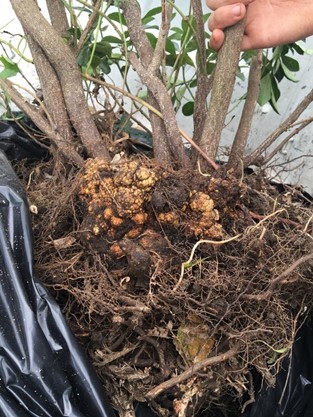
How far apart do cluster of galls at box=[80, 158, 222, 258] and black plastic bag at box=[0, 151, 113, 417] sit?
0.13 metres

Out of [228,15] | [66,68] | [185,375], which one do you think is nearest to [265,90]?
[228,15]

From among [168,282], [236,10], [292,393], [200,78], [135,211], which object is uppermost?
[236,10]

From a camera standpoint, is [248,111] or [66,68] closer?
[66,68]

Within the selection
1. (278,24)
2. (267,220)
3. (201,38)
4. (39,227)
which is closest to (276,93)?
(278,24)

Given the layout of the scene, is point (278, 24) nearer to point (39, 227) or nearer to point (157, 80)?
point (157, 80)

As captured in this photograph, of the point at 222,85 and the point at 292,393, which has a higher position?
the point at 222,85

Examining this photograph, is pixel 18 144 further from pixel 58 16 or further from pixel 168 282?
pixel 168 282

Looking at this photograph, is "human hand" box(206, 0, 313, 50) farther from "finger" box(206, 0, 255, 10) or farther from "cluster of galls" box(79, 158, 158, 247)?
"cluster of galls" box(79, 158, 158, 247)

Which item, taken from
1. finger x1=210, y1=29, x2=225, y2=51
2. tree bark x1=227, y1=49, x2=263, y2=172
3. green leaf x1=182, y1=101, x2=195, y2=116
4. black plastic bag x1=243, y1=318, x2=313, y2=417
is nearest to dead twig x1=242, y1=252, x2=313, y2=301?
black plastic bag x1=243, y1=318, x2=313, y2=417

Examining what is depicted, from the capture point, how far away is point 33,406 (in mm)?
729

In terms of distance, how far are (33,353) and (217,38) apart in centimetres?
68

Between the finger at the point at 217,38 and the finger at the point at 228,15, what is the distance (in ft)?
0.07

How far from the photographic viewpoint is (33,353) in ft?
2.40

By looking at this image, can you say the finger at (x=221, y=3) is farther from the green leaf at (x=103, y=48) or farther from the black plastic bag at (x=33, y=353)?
the black plastic bag at (x=33, y=353)
